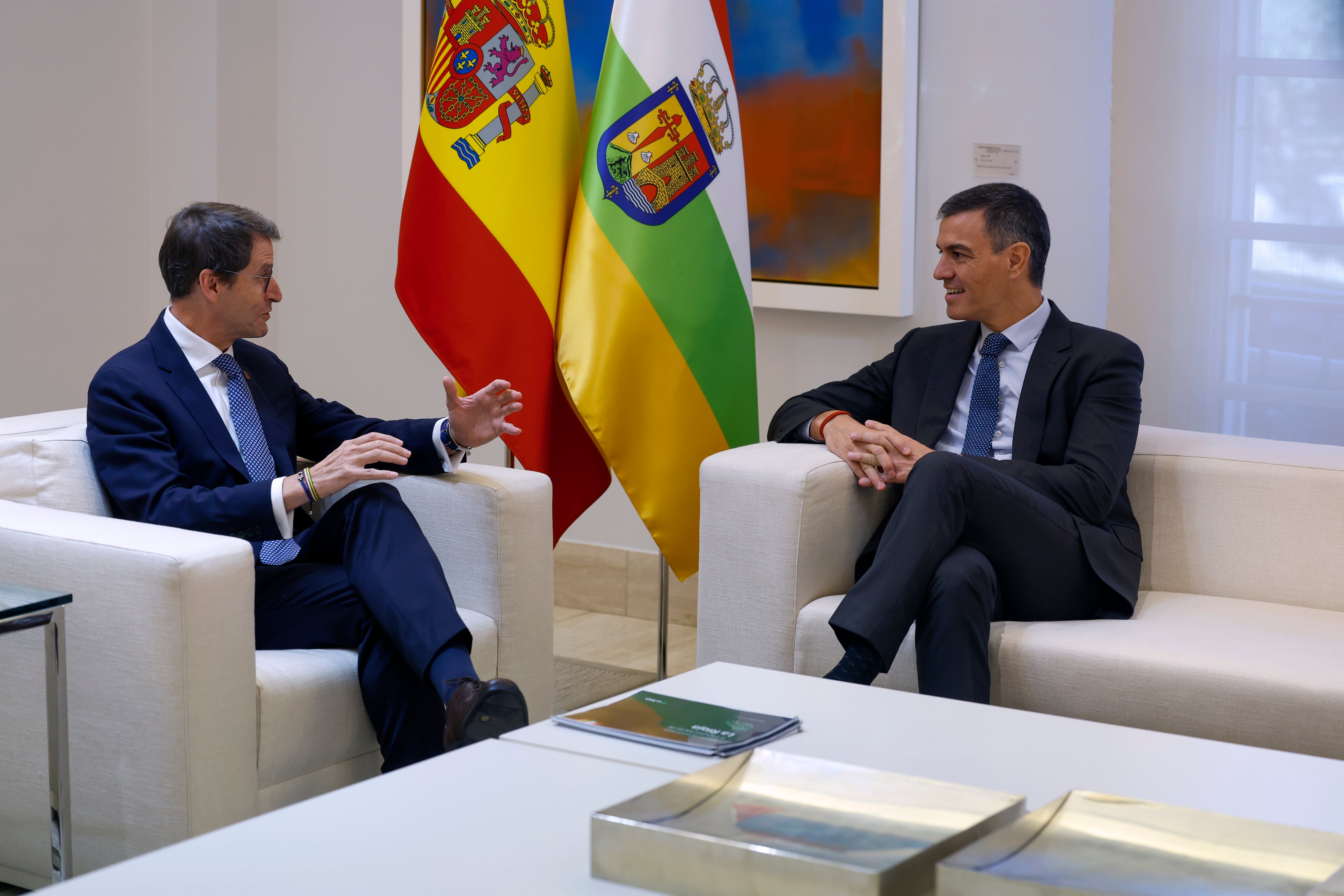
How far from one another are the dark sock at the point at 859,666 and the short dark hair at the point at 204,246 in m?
1.31

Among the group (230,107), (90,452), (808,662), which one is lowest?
(808,662)

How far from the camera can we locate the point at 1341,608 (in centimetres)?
260

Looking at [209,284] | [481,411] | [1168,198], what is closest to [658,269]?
[481,411]

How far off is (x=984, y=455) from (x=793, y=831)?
1.72 m

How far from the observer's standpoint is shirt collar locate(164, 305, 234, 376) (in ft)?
8.23

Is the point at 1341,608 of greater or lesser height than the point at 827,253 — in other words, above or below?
below

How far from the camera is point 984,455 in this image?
9.19 feet

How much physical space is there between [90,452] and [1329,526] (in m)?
2.34

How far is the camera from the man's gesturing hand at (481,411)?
256cm

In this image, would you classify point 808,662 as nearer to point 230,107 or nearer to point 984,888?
point 984,888

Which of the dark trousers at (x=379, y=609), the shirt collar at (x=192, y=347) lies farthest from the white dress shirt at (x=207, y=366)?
the dark trousers at (x=379, y=609)

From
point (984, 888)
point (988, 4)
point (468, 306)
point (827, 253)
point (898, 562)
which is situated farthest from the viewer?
point (827, 253)

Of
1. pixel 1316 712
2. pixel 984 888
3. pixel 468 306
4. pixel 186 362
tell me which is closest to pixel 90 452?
pixel 186 362

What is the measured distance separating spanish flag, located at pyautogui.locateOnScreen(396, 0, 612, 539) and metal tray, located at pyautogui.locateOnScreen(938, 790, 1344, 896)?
1967 millimetres
